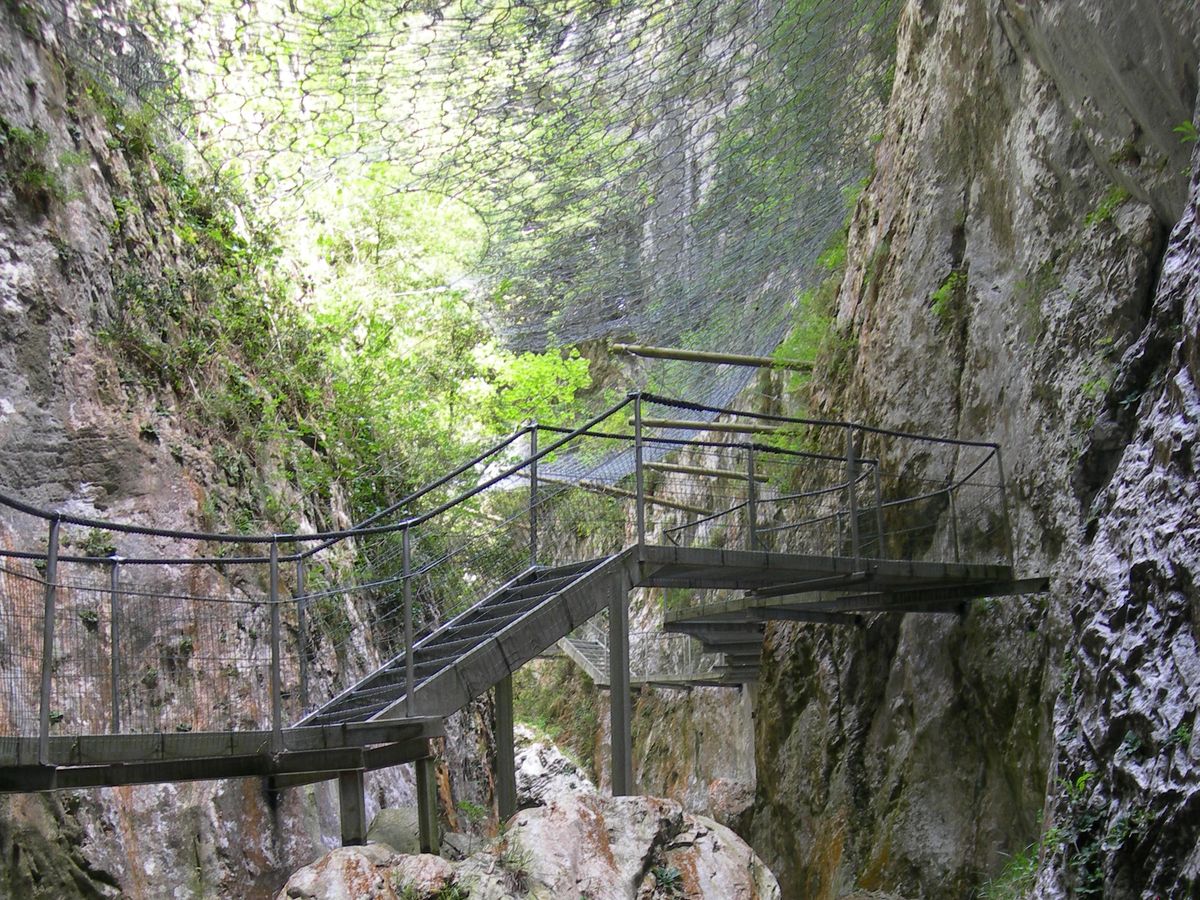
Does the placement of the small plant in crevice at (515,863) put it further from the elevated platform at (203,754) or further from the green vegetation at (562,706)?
the green vegetation at (562,706)

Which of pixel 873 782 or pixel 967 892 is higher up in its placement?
pixel 873 782

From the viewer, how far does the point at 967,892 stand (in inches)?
329

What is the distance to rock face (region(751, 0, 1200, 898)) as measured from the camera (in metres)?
4.57

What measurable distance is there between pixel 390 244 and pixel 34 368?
32.3 feet

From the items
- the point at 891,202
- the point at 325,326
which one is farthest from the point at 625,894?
the point at 325,326

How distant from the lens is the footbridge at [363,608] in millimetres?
5672

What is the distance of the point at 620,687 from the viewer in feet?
24.6


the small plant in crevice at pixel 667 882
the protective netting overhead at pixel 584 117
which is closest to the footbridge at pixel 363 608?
the small plant in crevice at pixel 667 882

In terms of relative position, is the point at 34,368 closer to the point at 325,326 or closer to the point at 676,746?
the point at 325,326

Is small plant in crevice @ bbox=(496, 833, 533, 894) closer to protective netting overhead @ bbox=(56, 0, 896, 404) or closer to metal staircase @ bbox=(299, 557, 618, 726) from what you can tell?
metal staircase @ bbox=(299, 557, 618, 726)

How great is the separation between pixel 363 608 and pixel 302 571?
10.9 feet

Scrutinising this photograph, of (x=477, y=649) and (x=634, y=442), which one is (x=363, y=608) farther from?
(x=477, y=649)

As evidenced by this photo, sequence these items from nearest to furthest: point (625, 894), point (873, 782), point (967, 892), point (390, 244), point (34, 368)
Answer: point (625, 894) < point (34, 368) < point (967, 892) < point (873, 782) < point (390, 244)

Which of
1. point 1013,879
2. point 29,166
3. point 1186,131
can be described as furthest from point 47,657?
point 1186,131
